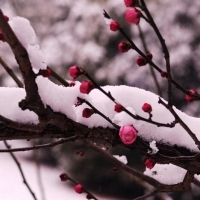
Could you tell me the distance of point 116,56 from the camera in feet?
15.2

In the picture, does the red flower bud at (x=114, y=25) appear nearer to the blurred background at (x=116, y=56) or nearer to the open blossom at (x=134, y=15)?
the open blossom at (x=134, y=15)

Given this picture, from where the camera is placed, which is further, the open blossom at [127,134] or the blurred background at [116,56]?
the blurred background at [116,56]

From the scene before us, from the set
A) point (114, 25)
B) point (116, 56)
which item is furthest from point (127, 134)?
point (116, 56)

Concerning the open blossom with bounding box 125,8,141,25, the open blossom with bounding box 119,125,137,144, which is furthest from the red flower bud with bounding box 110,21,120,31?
the open blossom with bounding box 119,125,137,144

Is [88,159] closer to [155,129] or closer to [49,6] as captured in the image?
[49,6]

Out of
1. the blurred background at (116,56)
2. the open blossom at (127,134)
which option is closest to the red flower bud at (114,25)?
the open blossom at (127,134)

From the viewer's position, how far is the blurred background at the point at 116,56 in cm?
448

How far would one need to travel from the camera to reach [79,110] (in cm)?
75

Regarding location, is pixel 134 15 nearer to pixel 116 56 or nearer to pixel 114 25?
pixel 114 25

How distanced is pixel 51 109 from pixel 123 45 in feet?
0.61

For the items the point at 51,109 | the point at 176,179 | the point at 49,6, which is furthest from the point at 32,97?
the point at 49,6

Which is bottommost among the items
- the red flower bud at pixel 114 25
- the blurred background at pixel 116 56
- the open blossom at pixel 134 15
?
the open blossom at pixel 134 15

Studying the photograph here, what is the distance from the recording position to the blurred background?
448 cm

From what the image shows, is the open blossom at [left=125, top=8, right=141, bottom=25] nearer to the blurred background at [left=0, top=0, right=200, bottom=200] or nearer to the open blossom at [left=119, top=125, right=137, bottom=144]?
the open blossom at [left=119, top=125, right=137, bottom=144]
